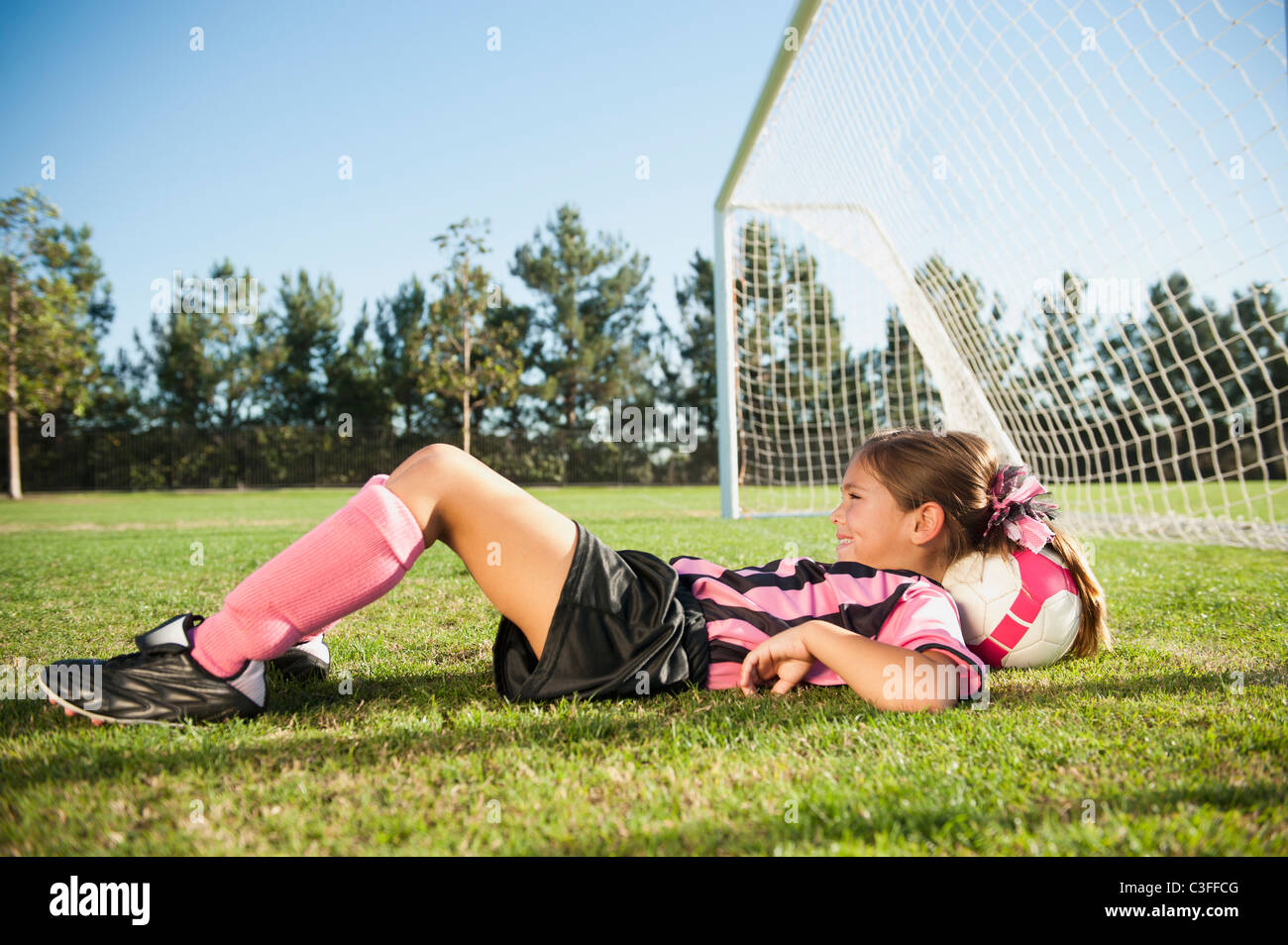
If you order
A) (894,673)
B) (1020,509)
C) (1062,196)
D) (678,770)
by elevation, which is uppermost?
(1062,196)

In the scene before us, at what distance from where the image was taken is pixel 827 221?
346 inches

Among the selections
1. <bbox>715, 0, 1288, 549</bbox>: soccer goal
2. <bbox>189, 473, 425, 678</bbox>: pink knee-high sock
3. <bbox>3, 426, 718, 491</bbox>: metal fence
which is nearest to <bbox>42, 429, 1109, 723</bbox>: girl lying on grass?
<bbox>189, 473, 425, 678</bbox>: pink knee-high sock

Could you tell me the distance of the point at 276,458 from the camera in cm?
2816

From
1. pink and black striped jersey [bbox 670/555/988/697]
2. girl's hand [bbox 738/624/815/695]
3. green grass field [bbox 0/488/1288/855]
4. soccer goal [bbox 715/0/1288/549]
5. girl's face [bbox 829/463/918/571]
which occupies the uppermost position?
soccer goal [bbox 715/0/1288/549]

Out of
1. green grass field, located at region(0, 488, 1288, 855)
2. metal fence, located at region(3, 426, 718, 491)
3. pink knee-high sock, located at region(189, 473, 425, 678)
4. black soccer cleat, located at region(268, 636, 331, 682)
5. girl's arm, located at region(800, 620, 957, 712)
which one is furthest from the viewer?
metal fence, located at region(3, 426, 718, 491)

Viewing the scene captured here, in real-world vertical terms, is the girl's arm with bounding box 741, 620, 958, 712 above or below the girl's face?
below

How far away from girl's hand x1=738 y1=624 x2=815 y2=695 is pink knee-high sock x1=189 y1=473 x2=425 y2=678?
2.92 ft

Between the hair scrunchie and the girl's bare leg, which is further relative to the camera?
the hair scrunchie

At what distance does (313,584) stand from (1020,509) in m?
1.93

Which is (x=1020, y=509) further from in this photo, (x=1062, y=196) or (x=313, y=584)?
(x=1062, y=196)

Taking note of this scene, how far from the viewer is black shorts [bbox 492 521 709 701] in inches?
77.4

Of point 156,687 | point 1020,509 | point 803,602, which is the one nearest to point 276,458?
point 156,687

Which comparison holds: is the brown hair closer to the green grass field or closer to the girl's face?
the girl's face

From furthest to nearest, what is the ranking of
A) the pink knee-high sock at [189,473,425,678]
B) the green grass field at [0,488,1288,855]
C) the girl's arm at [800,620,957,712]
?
the girl's arm at [800,620,957,712], the pink knee-high sock at [189,473,425,678], the green grass field at [0,488,1288,855]
